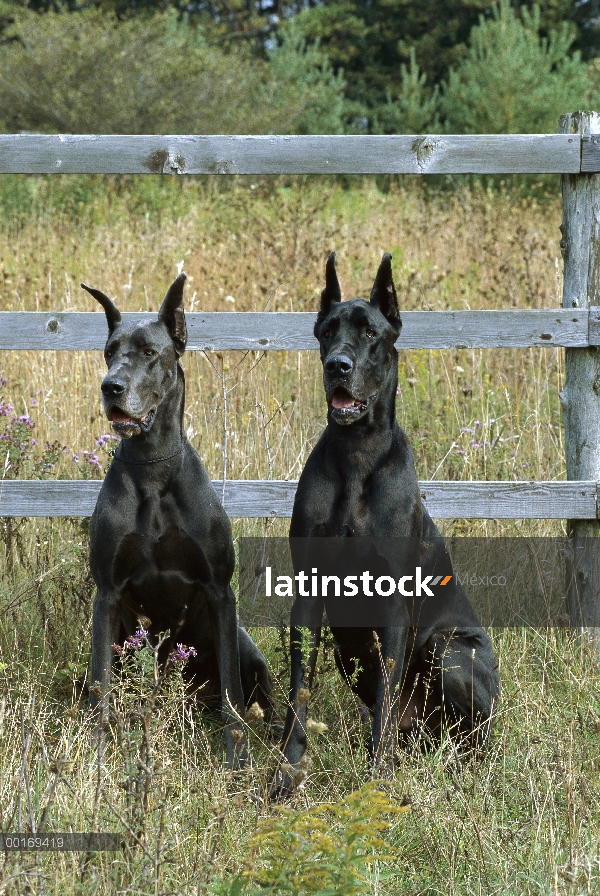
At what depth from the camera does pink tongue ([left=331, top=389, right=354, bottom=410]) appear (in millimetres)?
3113

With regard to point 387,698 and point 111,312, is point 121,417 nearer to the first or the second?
point 111,312

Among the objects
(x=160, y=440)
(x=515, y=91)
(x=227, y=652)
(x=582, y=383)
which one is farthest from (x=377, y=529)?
(x=515, y=91)

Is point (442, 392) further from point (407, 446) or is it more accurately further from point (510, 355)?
point (407, 446)

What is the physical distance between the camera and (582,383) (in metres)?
3.93

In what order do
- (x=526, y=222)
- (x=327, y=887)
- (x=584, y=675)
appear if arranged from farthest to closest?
(x=526, y=222) < (x=584, y=675) < (x=327, y=887)

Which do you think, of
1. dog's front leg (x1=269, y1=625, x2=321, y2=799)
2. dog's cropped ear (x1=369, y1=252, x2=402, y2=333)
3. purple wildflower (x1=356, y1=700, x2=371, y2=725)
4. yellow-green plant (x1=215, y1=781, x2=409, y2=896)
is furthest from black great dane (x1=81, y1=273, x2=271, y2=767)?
yellow-green plant (x1=215, y1=781, x2=409, y2=896)

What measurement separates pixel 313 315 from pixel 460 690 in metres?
1.45

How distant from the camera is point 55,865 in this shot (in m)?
2.17

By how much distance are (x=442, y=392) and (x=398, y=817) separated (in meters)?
3.24

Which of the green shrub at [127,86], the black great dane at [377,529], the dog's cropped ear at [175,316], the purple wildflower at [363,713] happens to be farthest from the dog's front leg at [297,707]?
the green shrub at [127,86]

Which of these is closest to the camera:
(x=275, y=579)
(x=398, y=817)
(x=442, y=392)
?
(x=398, y=817)

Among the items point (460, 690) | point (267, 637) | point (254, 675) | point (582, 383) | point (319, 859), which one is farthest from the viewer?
point (267, 637)

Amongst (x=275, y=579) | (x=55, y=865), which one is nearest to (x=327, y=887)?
(x=55, y=865)

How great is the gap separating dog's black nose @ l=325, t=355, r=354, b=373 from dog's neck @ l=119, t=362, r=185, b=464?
1.74 ft
